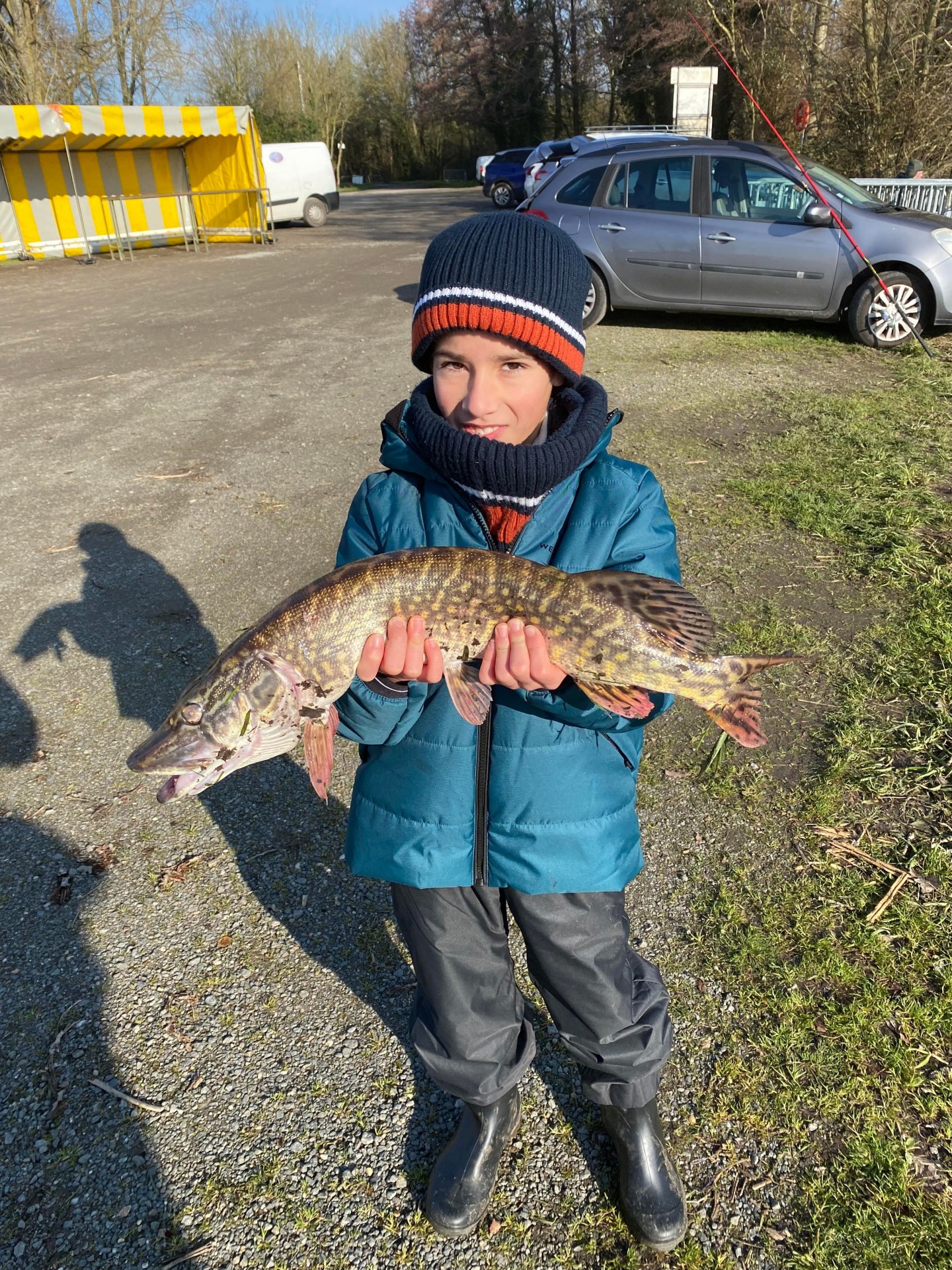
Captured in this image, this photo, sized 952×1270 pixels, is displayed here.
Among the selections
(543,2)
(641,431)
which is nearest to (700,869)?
(641,431)

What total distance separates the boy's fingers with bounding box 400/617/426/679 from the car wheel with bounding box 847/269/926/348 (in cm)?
943

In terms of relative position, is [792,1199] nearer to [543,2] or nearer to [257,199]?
[257,199]

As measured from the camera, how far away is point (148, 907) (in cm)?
305

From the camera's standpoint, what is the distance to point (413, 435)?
209 centimetres

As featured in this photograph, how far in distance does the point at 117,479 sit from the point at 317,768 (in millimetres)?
5730

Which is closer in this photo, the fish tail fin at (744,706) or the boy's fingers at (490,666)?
the boy's fingers at (490,666)

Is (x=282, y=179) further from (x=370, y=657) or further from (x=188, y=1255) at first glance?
(x=188, y=1255)

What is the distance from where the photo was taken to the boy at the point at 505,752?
203 cm

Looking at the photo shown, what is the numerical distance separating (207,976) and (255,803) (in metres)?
0.86

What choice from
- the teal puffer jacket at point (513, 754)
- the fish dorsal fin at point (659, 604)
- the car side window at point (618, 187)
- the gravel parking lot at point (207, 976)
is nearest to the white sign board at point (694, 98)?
the car side window at point (618, 187)

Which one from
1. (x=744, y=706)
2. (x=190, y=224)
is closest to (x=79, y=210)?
(x=190, y=224)

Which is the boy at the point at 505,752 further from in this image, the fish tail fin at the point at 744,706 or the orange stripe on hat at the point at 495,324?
the fish tail fin at the point at 744,706

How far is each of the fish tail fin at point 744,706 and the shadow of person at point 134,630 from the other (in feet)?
9.41

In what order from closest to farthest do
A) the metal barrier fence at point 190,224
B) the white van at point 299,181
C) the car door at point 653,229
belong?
the car door at point 653,229 → the metal barrier fence at point 190,224 → the white van at point 299,181
